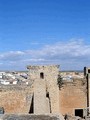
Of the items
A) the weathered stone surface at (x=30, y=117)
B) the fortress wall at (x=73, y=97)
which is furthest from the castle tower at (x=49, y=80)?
the weathered stone surface at (x=30, y=117)

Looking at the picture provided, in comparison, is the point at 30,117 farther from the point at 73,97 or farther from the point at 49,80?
the point at 73,97

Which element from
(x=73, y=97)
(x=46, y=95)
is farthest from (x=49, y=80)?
(x=73, y=97)

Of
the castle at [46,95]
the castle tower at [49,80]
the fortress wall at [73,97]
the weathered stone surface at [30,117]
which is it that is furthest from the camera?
the fortress wall at [73,97]

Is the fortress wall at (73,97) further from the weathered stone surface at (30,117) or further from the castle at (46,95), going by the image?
the weathered stone surface at (30,117)

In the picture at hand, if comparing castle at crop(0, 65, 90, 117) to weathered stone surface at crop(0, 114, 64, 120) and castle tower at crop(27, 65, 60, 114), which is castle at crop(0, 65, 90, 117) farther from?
weathered stone surface at crop(0, 114, 64, 120)

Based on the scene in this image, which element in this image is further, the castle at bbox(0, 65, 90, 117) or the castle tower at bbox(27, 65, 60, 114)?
the castle tower at bbox(27, 65, 60, 114)

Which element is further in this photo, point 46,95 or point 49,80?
point 49,80

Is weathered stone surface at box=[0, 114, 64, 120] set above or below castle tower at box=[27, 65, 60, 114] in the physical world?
below

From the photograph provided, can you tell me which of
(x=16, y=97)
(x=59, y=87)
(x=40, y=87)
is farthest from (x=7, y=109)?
(x=59, y=87)

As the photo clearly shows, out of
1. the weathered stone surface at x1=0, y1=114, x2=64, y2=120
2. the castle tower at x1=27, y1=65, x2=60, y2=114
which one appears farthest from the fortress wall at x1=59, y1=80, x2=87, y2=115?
the weathered stone surface at x1=0, y1=114, x2=64, y2=120

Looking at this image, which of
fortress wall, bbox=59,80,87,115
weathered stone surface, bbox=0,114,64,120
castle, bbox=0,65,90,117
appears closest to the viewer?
weathered stone surface, bbox=0,114,64,120

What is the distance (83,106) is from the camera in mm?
30875

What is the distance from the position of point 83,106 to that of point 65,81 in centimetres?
271

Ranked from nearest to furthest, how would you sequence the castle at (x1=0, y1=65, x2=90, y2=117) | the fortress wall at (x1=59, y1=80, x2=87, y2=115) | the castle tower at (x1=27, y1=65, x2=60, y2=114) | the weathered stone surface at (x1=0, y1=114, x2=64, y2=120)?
the weathered stone surface at (x1=0, y1=114, x2=64, y2=120)
the castle at (x1=0, y1=65, x2=90, y2=117)
the castle tower at (x1=27, y1=65, x2=60, y2=114)
the fortress wall at (x1=59, y1=80, x2=87, y2=115)
